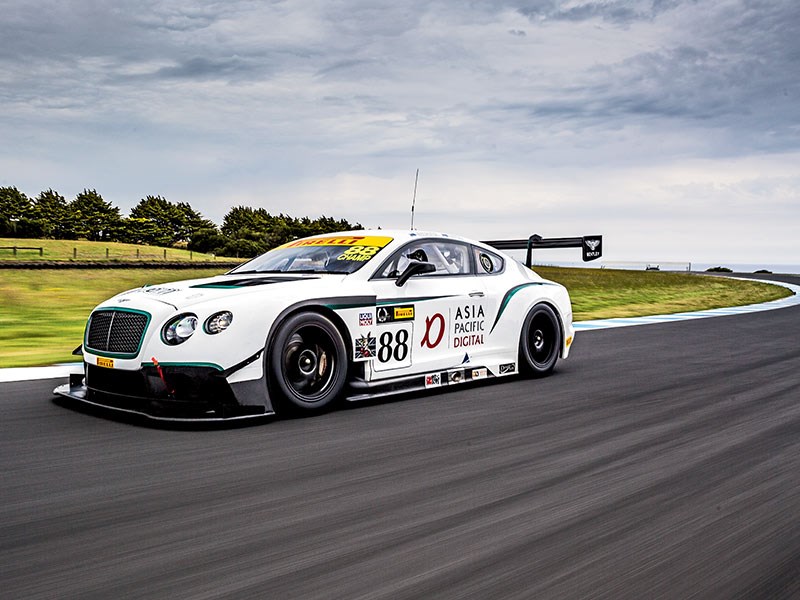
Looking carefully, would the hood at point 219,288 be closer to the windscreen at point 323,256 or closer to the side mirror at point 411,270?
the windscreen at point 323,256

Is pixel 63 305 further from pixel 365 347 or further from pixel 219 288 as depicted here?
pixel 365 347

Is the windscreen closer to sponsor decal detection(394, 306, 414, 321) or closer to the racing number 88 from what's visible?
sponsor decal detection(394, 306, 414, 321)

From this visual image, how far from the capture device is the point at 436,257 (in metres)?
7.36

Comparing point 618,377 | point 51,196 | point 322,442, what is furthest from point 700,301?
point 51,196

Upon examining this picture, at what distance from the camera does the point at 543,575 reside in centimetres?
304

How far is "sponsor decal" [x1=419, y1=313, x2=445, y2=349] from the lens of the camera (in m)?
6.85

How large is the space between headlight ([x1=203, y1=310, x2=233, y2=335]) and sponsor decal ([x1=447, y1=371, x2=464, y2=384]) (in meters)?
2.27

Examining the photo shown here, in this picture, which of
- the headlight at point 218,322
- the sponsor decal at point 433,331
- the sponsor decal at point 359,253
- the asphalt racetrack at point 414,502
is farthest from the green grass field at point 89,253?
the asphalt racetrack at point 414,502

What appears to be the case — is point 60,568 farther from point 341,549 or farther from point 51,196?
point 51,196

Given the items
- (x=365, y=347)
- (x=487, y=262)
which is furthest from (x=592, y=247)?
(x=365, y=347)

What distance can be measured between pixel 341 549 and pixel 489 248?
512 cm

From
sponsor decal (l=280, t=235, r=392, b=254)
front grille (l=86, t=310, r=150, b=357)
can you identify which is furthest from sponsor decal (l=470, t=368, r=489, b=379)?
front grille (l=86, t=310, r=150, b=357)

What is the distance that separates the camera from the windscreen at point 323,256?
22.2ft

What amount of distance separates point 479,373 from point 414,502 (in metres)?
3.58
